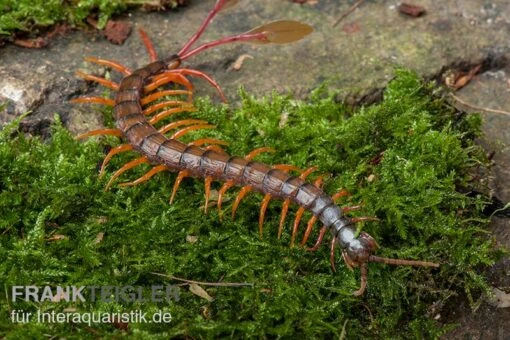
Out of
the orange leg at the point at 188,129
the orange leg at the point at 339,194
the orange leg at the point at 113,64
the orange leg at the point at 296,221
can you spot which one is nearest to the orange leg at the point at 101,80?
the orange leg at the point at 113,64

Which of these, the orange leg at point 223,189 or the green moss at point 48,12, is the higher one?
the green moss at point 48,12

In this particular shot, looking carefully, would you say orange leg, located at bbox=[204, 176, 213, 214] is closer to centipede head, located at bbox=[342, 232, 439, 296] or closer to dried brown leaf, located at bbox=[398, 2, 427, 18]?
centipede head, located at bbox=[342, 232, 439, 296]

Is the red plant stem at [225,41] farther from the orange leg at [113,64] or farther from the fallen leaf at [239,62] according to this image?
the orange leg at [113,64]

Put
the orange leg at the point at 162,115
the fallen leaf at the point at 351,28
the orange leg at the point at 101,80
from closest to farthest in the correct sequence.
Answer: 1. the orange leg at the point at 162,115
2. the orange leg at the point at 101,80
3. the fallen leaf at the point at 351,28

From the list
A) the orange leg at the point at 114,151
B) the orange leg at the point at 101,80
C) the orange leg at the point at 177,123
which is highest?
the orange leg at the point at 101,80

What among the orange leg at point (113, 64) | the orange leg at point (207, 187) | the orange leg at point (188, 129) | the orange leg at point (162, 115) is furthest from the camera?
the orange leg at point (113, 64)

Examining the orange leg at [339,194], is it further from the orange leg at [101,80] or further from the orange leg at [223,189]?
the orange leg at [101,80]

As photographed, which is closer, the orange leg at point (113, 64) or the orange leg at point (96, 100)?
the orange leg at point (96, 100)
